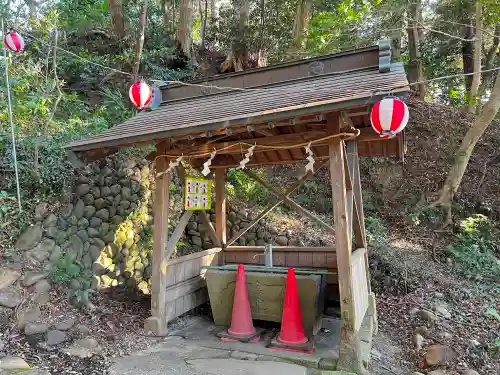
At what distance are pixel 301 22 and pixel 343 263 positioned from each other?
10097mm

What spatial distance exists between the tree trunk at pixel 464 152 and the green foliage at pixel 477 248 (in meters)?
0.79

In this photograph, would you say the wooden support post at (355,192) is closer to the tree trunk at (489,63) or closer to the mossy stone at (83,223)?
the mossy stone at (83,223)

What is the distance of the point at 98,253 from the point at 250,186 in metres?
4.77

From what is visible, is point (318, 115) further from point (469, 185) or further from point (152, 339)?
point (469, 185)

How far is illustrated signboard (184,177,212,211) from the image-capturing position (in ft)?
17.3

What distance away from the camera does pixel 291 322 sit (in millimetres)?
4496

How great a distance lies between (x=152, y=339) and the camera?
4.66 m

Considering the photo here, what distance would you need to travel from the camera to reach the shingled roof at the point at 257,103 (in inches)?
139

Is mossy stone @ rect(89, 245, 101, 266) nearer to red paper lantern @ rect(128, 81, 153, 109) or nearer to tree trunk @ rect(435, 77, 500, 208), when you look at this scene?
red paper lantern @ rect(128, 81, 153, 109)

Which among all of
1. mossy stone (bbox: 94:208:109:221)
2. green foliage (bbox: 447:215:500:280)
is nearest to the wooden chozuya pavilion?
mossy stone (bbox: 94:208:109:221)

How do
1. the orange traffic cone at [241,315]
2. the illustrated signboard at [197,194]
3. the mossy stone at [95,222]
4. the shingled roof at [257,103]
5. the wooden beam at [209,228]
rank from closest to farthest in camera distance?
the shingled roof at [257,103] → the orange traffic cone at [241,315] → the illustrated signboard at [197,194] → the mossy stone at [95,222] → the wooden beam at [209,228]

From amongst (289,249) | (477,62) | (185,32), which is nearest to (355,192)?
(289,249)

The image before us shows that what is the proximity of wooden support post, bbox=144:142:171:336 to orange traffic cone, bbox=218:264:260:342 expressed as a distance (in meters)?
0.85

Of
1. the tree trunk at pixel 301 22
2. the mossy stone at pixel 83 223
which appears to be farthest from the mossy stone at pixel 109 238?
the tree trunk at pixel 301 22
